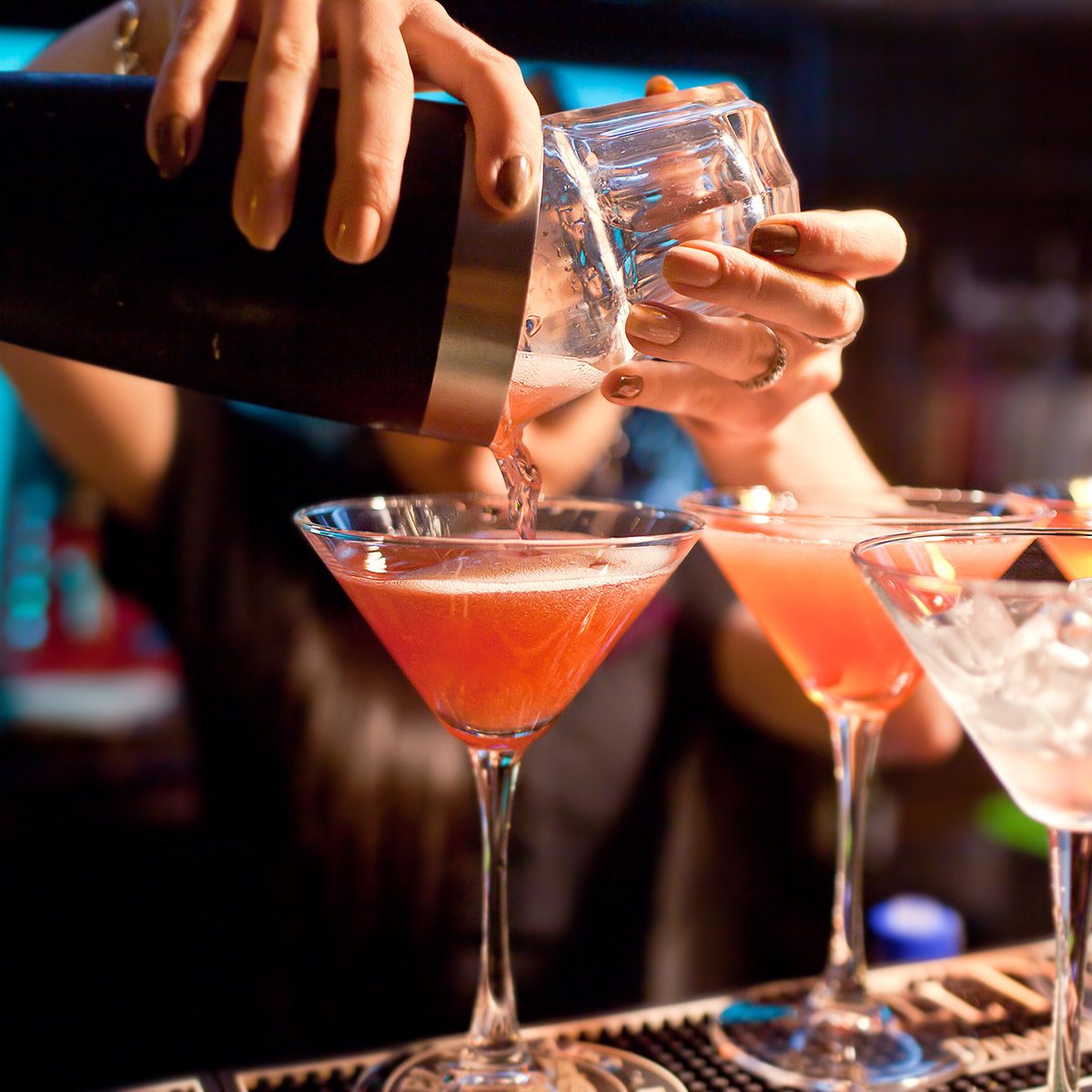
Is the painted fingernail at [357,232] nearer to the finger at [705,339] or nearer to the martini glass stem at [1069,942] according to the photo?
the finger at [705,339]

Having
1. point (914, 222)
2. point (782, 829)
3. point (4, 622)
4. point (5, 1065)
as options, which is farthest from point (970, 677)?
point (4, 622)

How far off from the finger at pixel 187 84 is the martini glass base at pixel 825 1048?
2.26ft

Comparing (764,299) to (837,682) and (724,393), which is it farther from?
(837,682)

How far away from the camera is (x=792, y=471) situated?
48.5 inches

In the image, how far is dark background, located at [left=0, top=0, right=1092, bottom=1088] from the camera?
2.13 m

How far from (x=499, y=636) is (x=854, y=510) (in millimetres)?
420

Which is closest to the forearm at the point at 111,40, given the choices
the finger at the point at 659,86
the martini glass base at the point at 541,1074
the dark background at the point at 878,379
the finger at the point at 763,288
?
the finger at the point at 659,86

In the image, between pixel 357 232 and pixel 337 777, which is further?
pixel 337 777

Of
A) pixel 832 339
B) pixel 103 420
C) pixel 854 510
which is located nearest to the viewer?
pixel 832 339

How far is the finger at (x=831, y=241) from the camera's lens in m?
0.75

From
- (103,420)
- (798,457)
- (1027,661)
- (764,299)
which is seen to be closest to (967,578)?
(1027,661)

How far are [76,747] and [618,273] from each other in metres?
1.98

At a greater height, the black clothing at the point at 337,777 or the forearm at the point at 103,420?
the forearm at the point at 103,420

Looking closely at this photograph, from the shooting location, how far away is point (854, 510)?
3.50ft
